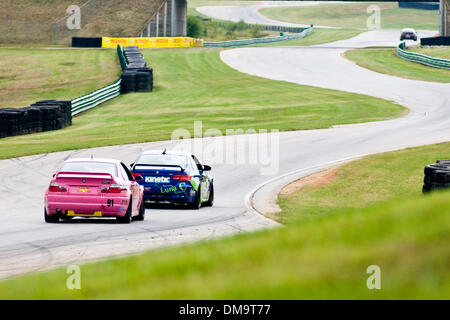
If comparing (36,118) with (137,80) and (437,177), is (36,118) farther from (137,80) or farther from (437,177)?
(437,177)

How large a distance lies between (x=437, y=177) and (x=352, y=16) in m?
152

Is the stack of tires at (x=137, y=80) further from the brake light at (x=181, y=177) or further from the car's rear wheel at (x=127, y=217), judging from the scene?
the car's rear wheel at (x=127, y=217)

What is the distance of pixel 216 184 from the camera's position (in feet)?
79.8

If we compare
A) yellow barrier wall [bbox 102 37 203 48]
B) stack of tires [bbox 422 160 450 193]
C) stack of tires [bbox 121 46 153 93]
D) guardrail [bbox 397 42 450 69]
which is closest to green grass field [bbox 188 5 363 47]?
yellow barrier wall [bbox 102 37 203 48]

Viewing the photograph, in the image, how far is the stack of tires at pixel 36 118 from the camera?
3347cm

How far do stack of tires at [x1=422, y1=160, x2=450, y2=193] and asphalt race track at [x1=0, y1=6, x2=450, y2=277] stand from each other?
12.0 feet

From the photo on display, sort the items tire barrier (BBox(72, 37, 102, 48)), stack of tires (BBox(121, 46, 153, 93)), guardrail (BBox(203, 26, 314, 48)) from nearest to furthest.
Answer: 1. stack of tires (BBox(121, 46, 153, 93))
2. tire barrier (BBox(72, 37, 102, 48))
3. guardrail (BBox(203, 26, 314, 48))

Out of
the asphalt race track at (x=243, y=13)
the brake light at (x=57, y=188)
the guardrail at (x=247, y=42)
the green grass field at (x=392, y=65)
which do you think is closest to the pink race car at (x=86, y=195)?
the brake light at (x=57, y=188)

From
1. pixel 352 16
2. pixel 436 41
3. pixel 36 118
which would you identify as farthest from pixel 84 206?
pixel 352 16

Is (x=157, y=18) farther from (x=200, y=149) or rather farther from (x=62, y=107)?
(x=200, y=149)

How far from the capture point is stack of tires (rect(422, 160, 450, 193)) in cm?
1784

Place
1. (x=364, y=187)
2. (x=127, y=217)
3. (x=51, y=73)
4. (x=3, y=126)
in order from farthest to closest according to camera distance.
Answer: (x=51, y=73) < (x=3, y=126) < (x=364, y=187) < (x=127, y=217)

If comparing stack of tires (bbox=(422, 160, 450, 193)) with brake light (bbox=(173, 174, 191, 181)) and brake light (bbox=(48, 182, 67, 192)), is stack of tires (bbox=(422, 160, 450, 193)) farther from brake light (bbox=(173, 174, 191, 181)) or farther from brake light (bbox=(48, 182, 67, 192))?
brake light (bbox=(48, 182, 67, 192))
